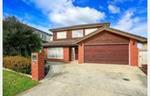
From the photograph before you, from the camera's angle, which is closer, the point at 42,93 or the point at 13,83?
the point at 42,93

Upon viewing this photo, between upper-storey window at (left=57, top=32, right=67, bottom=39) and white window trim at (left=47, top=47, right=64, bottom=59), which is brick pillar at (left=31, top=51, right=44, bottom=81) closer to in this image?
white window trim at (left=47, top=47, right=64, bottom=59)

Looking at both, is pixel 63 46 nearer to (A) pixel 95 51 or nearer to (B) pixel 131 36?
(A) pixel 95 51

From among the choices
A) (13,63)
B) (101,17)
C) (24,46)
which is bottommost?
(13,63)

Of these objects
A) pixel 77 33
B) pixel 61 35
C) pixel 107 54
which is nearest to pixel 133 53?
pixel 107 54

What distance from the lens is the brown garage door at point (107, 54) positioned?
15.2 m

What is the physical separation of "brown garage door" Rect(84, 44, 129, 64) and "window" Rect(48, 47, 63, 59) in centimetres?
514

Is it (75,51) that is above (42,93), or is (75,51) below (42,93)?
above

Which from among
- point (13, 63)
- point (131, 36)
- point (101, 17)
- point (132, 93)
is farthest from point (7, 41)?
point (101, 17)

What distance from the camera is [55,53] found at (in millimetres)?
21422

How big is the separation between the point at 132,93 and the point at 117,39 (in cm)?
1006

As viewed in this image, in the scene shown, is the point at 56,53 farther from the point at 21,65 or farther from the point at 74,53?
the point at 21,65

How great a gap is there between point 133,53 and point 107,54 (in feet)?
9.12

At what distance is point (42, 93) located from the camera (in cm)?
638

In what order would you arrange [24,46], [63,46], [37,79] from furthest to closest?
[63,46]
[24,46]
[37,79]
